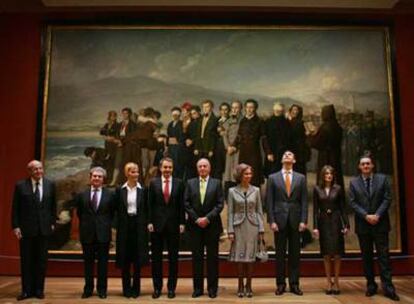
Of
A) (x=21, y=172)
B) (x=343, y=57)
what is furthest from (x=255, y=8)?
(x=21, y=172)

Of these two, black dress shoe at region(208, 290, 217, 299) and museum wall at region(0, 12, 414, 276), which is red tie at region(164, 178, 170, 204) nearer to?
black dress shoe at region(208, 290, 217, 299)

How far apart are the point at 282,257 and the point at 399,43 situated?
4.75 metres

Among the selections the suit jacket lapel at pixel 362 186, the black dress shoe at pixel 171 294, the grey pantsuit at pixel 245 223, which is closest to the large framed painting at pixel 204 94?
the suit jacket lapel at pixel 362 186

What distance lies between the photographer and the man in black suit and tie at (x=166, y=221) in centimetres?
562

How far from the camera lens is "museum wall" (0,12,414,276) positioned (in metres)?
7.44

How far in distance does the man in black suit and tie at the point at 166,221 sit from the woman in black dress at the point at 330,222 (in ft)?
→ 6.10

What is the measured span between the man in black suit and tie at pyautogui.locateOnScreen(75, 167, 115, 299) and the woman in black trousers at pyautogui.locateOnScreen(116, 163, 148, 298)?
173 millimetres

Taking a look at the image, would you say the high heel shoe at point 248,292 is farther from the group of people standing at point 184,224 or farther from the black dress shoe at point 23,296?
the black dress shoe at point 23,296

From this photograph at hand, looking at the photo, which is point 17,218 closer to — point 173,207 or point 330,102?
point 173,207

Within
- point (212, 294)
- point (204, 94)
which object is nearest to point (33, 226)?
point (212, 294)

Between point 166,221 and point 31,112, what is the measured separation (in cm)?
378

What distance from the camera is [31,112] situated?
7.83m

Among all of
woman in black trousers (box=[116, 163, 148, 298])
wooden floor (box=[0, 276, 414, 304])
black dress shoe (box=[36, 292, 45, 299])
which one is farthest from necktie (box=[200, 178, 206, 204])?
black dress shoe (box=[36, 292, 45, 299])

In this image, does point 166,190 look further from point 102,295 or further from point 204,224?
point 102,295
